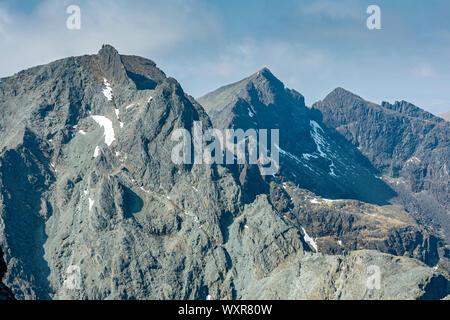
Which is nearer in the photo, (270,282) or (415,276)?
(415,276)
